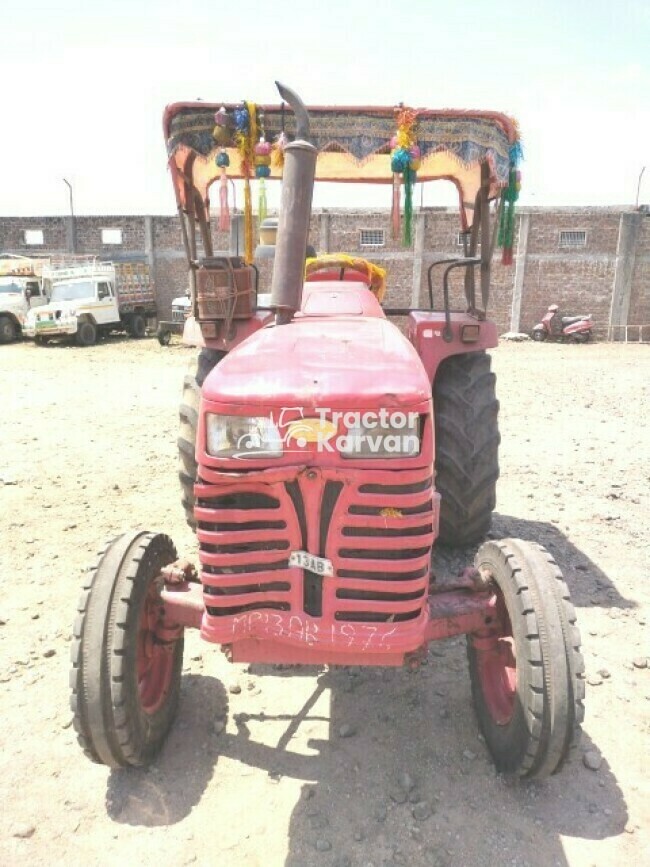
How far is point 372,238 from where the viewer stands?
18734 mm

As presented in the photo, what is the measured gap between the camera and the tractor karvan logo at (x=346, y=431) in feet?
6.84

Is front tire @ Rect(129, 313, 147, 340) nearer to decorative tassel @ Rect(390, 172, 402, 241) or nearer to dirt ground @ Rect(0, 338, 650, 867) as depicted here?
dirt ground @ Rect(0, 338, 650, 867)

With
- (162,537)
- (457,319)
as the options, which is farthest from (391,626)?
(457,319)

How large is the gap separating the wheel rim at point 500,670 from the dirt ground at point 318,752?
20 cm

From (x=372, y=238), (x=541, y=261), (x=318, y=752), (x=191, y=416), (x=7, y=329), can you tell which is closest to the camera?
(x=318, y=752)

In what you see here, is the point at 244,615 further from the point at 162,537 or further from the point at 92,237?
the point at 92,237

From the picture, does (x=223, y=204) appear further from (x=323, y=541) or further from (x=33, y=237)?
(x=33, y=237)

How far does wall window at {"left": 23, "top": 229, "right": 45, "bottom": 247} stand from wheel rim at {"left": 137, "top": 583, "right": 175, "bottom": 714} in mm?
21870

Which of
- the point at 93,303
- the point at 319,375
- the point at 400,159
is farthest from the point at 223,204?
the point at 93,303

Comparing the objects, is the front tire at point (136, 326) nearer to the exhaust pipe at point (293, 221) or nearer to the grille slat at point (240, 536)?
the exhaust pipe at point (293, 221)

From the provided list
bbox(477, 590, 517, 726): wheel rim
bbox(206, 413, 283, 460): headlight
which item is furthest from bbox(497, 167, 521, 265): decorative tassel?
bbox(206, 413, 283, 460): headlight

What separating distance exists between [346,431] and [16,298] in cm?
1792

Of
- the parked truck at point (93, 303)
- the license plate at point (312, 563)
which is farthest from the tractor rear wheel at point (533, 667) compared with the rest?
the parked truck at point (93, 303)

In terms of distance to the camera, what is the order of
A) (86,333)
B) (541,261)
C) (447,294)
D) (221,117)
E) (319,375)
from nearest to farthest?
(319,375) → (221,117) → (447,294) → (86,333) → (541,261)
